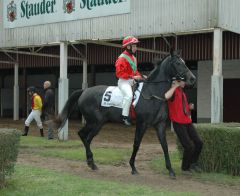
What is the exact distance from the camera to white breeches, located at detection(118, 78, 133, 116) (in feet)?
31.4

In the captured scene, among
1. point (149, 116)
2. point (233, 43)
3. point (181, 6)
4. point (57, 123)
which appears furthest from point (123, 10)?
point (149, 116)

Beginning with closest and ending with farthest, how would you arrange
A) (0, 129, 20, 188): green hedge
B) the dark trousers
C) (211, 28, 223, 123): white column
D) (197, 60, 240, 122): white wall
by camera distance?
(0, 129, 20, 188): green hedge, the dark trousers, (211, 28, 223, 123): white column, (197, 60, 240, 122): white wall

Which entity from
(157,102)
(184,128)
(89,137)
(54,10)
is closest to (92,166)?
(89,137)

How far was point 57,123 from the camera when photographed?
1091 cm

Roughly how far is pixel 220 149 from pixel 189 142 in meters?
0.64

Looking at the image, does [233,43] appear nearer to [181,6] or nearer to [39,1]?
[181,6]

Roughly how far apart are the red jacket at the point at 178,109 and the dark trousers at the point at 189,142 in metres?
0.10

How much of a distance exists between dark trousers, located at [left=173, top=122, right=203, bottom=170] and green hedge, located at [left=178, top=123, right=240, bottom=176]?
0.77ft

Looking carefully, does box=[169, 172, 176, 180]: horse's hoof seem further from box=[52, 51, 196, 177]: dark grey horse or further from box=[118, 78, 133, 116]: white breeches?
box=[118, 78, 133, 116]: white breeches

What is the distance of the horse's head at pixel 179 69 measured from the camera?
9133mm

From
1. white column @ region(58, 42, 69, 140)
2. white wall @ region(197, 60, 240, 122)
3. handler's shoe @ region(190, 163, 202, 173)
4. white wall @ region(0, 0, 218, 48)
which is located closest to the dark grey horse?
handler's shoe @ region(190, 163, 202, 173)

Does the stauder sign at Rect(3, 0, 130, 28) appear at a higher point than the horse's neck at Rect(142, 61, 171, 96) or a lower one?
higher

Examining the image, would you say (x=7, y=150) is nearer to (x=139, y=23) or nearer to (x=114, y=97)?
(x=114, y=97)

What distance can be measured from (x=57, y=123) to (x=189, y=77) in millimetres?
3373
